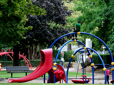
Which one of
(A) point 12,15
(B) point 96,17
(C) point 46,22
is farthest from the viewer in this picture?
(C) point 46,22

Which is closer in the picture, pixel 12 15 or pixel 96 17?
pixel 12 15

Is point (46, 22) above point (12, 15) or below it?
above

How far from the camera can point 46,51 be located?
10.7 m

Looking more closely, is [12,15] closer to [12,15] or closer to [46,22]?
[12,15]

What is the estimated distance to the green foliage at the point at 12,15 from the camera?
1463 cm

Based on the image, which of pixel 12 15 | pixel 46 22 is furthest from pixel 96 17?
pixel 12 15

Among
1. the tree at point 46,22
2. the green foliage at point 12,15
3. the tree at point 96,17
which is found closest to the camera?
the green foliage at point 12,15

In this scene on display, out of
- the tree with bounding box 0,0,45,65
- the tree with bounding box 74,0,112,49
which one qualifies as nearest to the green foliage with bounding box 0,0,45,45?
the tree with bounding box 0,0,45,65

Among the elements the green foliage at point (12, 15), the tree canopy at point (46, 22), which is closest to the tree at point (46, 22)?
the tree canopy at point (46, 22)

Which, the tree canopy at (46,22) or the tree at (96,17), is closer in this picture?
the tree at (96,17)

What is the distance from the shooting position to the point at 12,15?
53.5ft

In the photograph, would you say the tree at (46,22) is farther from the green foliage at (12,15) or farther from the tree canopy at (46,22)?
the green foliage at (12,15)

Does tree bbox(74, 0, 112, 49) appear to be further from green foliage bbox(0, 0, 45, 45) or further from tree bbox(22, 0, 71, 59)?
green foliage bbox(0, 0, 45, 45)

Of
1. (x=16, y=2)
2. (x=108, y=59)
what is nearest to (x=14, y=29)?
(x=16, y=2)
